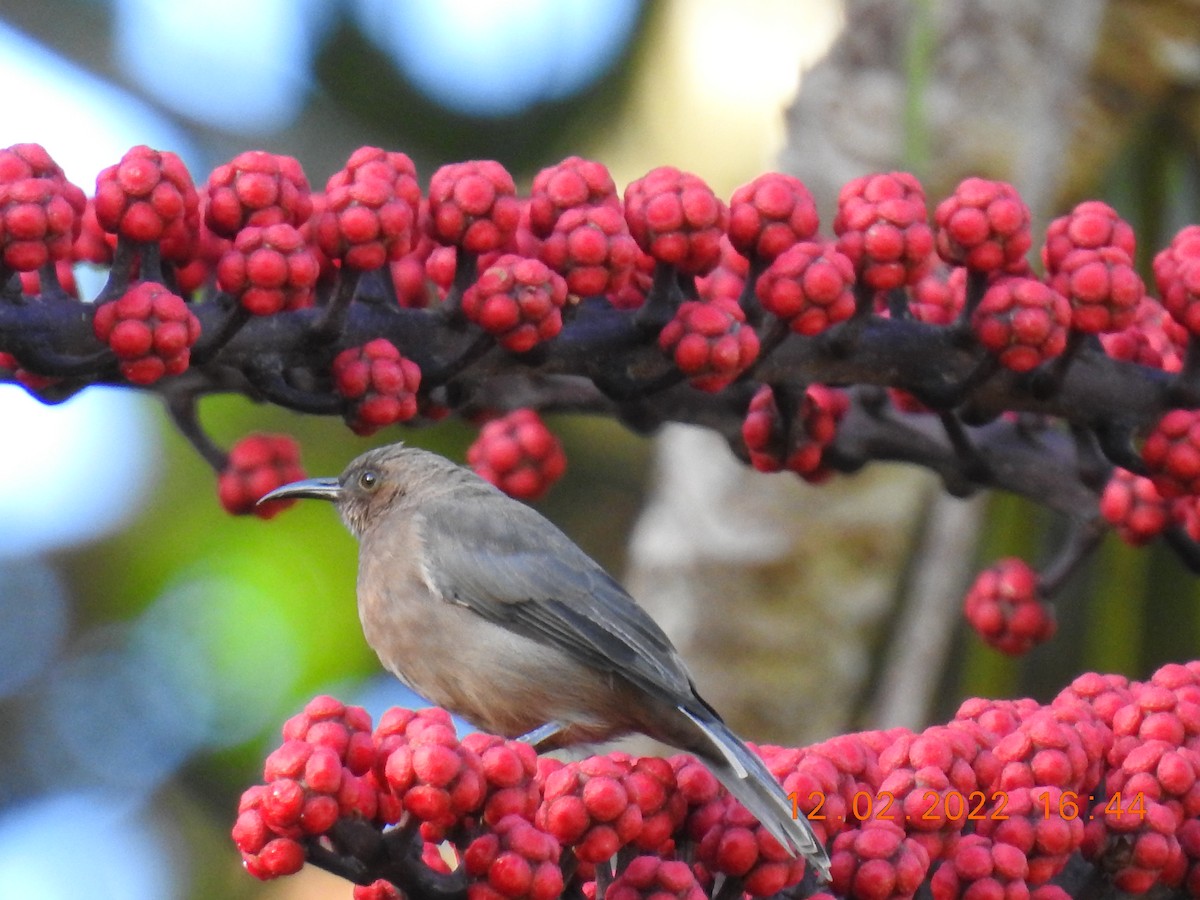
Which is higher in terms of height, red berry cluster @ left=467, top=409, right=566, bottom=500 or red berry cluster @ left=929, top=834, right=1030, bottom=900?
red berry cluster @ left=467, top=409, right=566, bottom=500

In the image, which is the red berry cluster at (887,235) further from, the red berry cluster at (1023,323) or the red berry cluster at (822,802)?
the red berry cluster at (822,802)

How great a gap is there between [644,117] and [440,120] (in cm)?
78

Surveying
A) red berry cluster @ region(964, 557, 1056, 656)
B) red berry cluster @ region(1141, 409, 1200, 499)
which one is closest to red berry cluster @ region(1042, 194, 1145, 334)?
red berry cluster @ region(1141, 409, 1200, 499)

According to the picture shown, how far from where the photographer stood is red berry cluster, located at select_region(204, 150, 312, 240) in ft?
10.2

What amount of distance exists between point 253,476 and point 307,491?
2.31ft

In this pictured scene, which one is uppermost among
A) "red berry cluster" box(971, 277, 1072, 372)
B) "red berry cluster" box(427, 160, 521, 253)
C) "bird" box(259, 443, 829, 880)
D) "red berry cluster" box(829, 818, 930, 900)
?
"red berry cluster" box(971, 277, 1072, 372)

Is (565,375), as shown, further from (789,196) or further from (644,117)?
(644,117)

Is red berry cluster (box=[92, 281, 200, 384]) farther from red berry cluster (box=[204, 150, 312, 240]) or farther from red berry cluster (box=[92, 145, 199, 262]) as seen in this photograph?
red berry cluster (box=[204, 150, 312, 240])

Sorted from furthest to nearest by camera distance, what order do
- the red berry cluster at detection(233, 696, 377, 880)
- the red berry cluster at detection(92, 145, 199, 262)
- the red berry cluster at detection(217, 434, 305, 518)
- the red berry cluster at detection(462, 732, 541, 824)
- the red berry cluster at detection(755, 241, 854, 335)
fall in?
the red berry cluster at detection(217, 434, 305, 518)
the red berry cluster at detection(755, 241, 854, 335)
the red berry cluster at detection(92, 145, 199, 262)
the red berry cluster at detection(462, 732, 541, 824)
the red berry cluster at detection(233, 696, 377, 880)

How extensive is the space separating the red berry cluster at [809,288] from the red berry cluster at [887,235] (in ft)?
0.25

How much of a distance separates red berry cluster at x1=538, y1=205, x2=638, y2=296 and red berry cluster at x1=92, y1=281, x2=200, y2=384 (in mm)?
663

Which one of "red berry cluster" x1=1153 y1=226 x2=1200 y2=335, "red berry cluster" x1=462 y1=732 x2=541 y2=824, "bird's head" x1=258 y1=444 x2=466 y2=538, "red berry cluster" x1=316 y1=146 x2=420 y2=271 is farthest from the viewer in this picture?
"bird's head" x1=258 y1=444 x2=466 y2=538

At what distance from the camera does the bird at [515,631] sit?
3.83 metres
